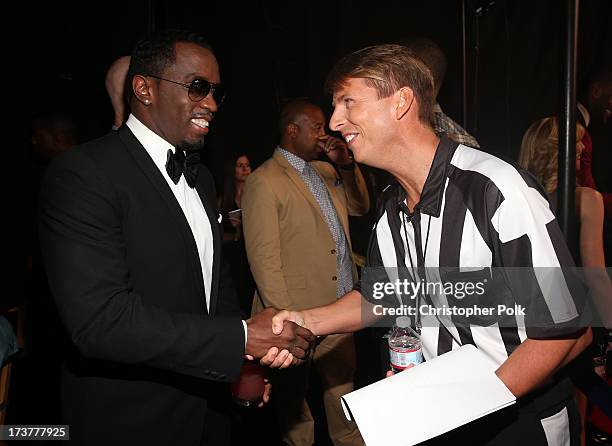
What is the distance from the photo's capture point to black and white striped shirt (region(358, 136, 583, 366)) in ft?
4.44

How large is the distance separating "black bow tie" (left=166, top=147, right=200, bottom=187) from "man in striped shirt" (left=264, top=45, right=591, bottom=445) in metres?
0.60

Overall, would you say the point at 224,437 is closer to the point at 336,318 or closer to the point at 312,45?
the point at 336,318

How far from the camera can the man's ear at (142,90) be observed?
6.21 feet

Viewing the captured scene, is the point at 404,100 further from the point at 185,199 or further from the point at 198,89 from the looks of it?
the point at 185,199

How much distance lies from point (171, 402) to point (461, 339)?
102cm

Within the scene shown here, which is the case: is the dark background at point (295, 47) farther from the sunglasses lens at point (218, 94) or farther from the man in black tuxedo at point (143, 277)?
the man in black tuxedo at point (143, 277)

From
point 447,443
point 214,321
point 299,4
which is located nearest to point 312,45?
point 299,4

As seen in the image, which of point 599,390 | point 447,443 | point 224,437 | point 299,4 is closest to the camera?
point 447,443

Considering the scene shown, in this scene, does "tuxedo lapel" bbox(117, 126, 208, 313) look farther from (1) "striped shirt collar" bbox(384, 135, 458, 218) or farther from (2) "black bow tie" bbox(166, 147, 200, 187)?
(1) "striped shirt collar" bbox(384, 135, 458, 218)

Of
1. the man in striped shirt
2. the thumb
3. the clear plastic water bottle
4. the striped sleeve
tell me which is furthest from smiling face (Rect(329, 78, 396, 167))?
the thumb

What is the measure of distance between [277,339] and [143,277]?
1.88 feet

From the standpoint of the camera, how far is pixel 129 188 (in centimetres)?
163

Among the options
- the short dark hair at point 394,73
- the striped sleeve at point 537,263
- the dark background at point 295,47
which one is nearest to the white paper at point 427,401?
the striped sleeve at point 537,263

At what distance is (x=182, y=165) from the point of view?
1.93 meters
